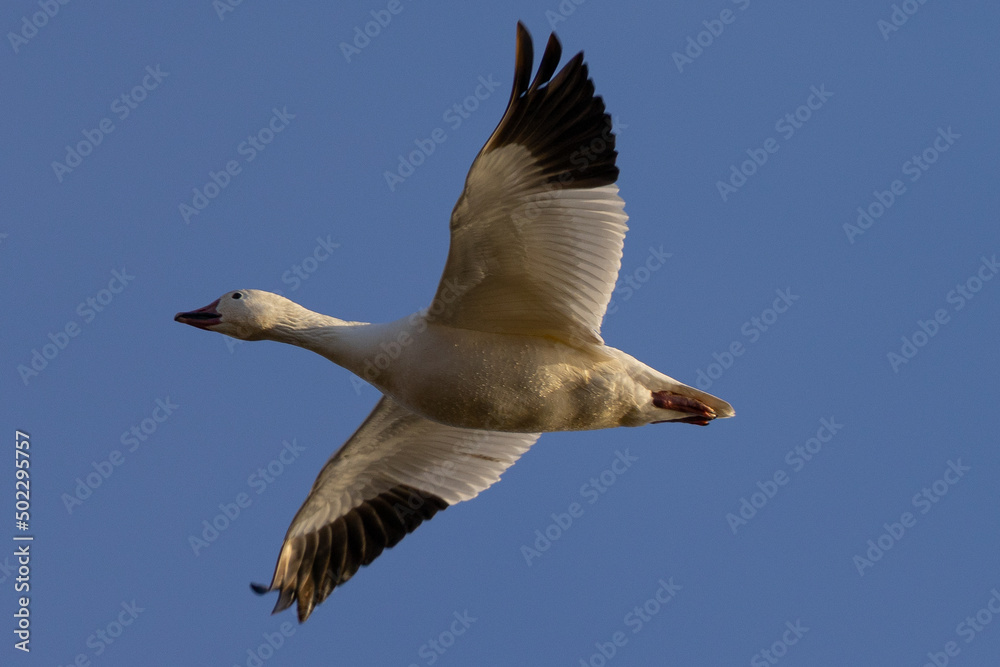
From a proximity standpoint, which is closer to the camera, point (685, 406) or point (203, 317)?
point (685, 406)

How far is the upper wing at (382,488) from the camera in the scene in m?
9.55

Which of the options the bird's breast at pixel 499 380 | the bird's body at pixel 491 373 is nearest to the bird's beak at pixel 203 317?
the bird's body at pixel 491 373

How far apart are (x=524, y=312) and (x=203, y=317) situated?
248 centimetres

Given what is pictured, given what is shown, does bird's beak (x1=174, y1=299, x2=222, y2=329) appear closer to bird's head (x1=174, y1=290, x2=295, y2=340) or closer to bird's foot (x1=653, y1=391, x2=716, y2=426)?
bird's head (x1=174, y1=290, x2=295, y2=340)

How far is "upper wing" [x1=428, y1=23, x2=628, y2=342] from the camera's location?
7.14 metres

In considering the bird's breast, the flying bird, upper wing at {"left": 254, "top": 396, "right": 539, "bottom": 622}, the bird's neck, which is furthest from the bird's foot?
the bird's neck

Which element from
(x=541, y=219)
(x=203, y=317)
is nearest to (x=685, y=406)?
(x=541, y=219)

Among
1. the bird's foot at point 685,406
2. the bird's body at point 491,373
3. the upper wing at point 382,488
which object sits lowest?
the upper wing at point 382,488

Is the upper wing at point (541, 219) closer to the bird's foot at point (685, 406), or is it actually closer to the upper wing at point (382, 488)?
the bird's foot at point (685, 406)

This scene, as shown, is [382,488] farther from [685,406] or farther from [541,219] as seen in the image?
[541,219]

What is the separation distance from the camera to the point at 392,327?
798cm

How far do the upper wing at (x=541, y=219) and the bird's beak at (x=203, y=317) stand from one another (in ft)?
5.97

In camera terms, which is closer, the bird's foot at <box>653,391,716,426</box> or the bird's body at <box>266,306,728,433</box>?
the bird's body at <box>266,306,728,433</box>

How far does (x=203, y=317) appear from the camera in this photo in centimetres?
861
